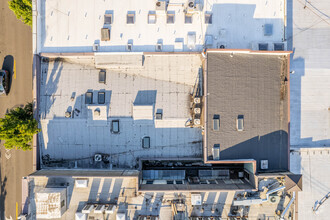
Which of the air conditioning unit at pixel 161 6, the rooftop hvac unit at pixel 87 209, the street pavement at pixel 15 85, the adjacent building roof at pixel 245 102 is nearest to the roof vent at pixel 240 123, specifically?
the adjacent building roof at pixel 245 102

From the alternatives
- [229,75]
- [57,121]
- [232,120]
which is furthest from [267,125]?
[57,121]

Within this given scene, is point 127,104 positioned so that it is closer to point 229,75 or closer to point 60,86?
point 60,86

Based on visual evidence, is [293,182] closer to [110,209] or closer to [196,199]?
[196,199]

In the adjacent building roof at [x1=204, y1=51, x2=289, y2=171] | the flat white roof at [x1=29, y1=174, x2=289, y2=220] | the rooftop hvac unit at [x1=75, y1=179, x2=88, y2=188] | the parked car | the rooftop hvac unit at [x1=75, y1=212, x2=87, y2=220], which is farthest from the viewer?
the parked car

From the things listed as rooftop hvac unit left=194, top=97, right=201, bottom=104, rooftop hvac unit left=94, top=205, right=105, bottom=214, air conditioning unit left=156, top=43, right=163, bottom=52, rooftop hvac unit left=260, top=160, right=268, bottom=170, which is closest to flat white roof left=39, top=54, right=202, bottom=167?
air conditioning unit left=156, top=43, right=163, bottom=52

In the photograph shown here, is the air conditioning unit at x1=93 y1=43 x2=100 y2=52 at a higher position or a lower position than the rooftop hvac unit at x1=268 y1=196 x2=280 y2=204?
higher

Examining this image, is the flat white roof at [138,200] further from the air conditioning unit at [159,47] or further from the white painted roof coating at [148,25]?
the white painted roof coating at [148,25]

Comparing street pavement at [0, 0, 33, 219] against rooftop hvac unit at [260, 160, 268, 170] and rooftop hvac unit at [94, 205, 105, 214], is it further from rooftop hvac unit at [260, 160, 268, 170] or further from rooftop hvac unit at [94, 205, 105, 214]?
rooftop hvac unit at [260, 160, 268, 170]
